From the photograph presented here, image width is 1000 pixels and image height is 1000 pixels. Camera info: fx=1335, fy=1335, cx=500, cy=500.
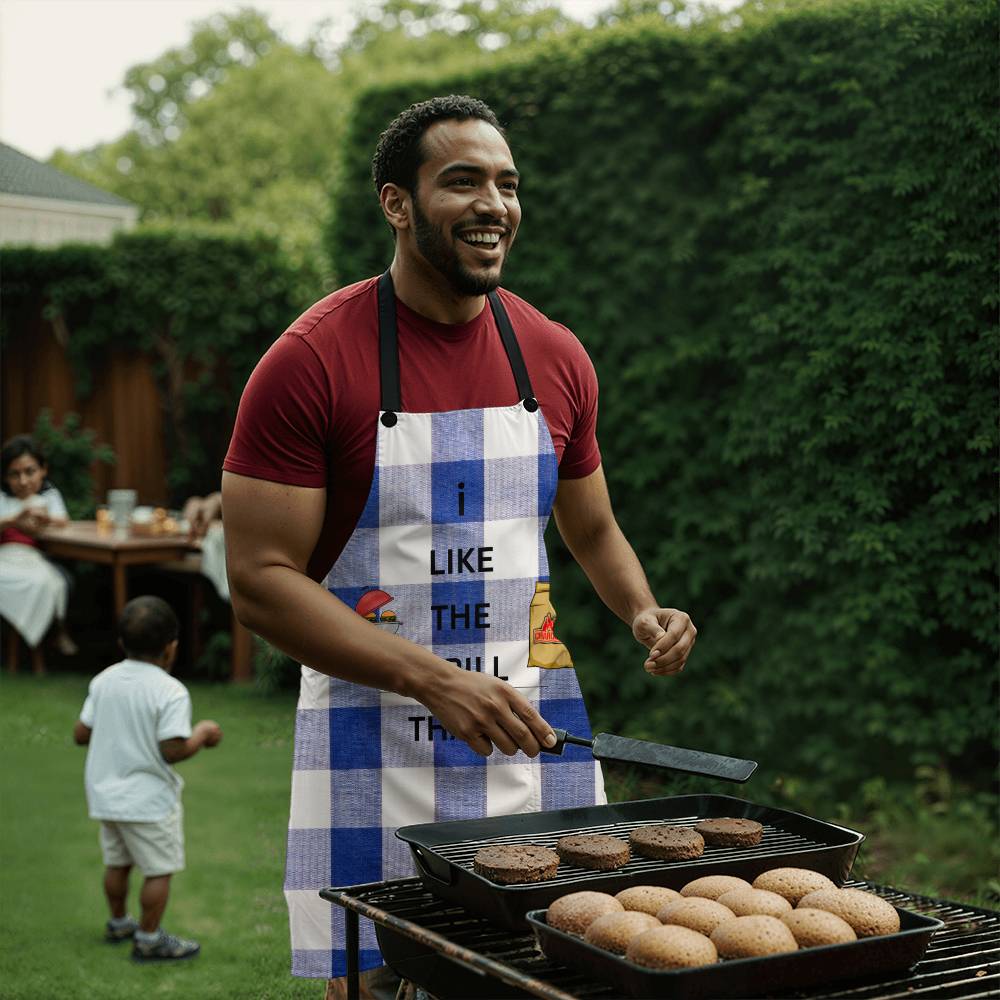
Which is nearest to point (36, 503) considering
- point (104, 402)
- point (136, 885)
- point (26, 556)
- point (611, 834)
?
point (26, 556)

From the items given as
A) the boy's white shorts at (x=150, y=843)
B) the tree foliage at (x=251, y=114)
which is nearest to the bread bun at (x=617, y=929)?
the boy's white shorts at (x=150, y=843)

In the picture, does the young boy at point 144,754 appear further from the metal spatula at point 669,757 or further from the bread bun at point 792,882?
the bread bun at point 792,882

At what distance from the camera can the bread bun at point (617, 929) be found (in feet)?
5.43

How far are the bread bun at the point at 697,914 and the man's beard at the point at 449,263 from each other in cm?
106

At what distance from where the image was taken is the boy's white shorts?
414 cm

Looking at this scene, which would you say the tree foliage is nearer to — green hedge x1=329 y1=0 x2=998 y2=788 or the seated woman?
the seated woman

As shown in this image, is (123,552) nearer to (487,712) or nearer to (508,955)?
(487,712)

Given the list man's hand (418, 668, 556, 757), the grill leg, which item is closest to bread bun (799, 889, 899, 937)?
man's hand (418, 668, 556, 757)

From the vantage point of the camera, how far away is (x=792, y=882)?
1848 mm

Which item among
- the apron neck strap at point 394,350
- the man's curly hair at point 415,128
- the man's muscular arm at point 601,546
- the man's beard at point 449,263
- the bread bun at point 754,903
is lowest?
the bread bun at point 754,903

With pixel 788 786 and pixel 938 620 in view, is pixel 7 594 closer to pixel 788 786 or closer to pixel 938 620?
pixel 788 786

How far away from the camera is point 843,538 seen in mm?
4645

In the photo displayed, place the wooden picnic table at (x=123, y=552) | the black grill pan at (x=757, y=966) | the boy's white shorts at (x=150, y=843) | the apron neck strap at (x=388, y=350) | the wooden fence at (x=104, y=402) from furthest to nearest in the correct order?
the wooden fence at (x=104, y=402) < the wooden picnic table at (x=123, y=552) < the boy's white shorts at (x=150, y=843) < the apron neck strap at (x=388, y=350) < the black grill pan at (x=757, y=966)

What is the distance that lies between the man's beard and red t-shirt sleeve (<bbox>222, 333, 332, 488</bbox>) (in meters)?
0.28
